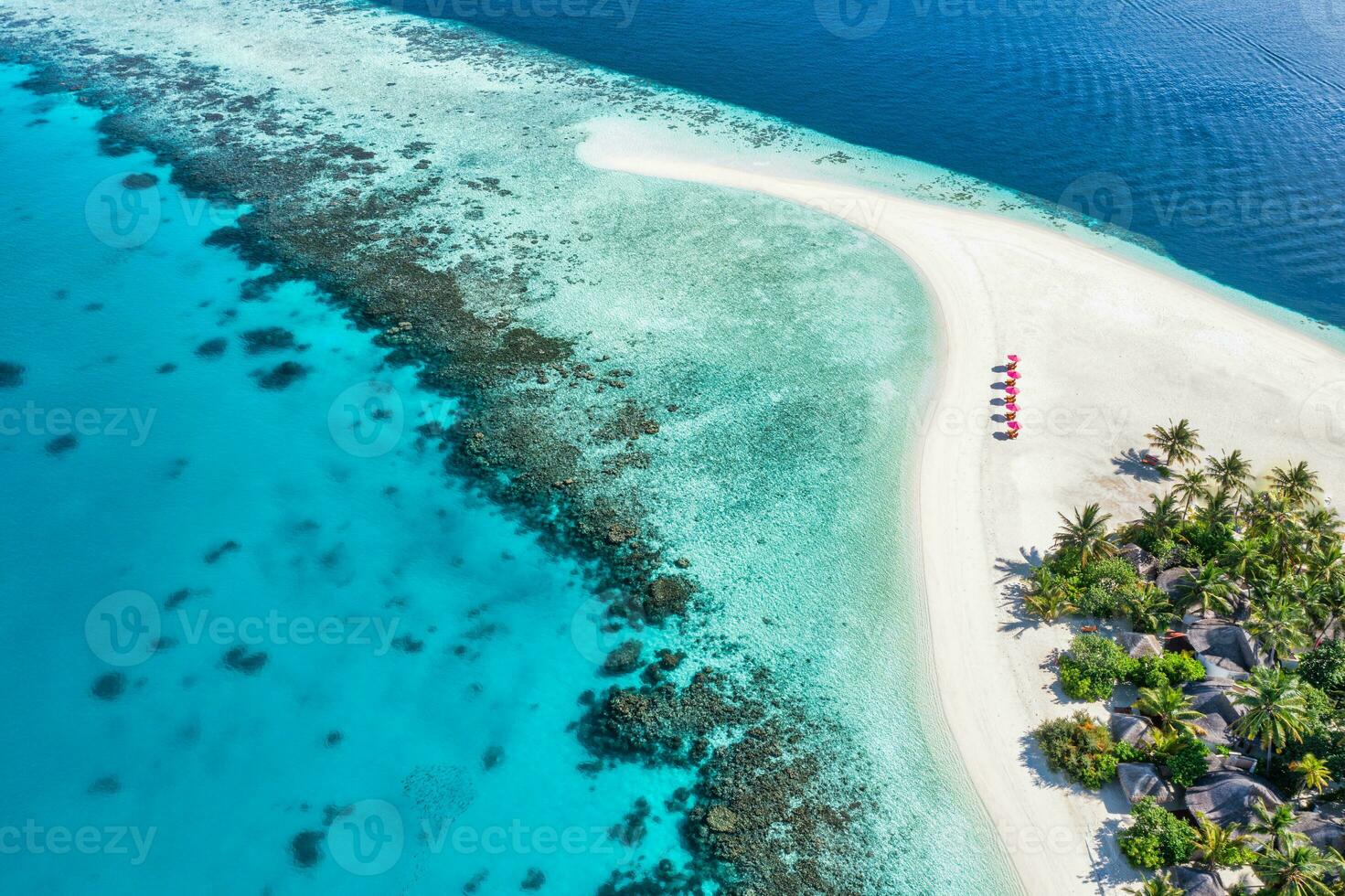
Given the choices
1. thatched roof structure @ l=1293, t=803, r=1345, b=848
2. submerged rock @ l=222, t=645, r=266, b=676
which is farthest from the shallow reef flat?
submerged rock @ l=222, t=645, r=266, b=676

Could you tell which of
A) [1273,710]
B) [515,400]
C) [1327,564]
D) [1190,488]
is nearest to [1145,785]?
[1273,710]

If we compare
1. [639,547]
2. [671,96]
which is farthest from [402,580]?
[671,96]

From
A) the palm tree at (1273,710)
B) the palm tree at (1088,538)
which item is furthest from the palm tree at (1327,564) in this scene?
the palm tree at (1088,538)

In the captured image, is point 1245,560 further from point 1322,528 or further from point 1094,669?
point 1094,669

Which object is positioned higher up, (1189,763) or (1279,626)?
(1279,626)

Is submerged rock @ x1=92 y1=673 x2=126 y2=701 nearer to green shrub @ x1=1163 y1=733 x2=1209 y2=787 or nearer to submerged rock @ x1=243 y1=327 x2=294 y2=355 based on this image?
submerged rock @ x1=243 y1=327 x2=294 y2=355

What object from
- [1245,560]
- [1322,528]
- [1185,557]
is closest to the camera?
[1245,560]
